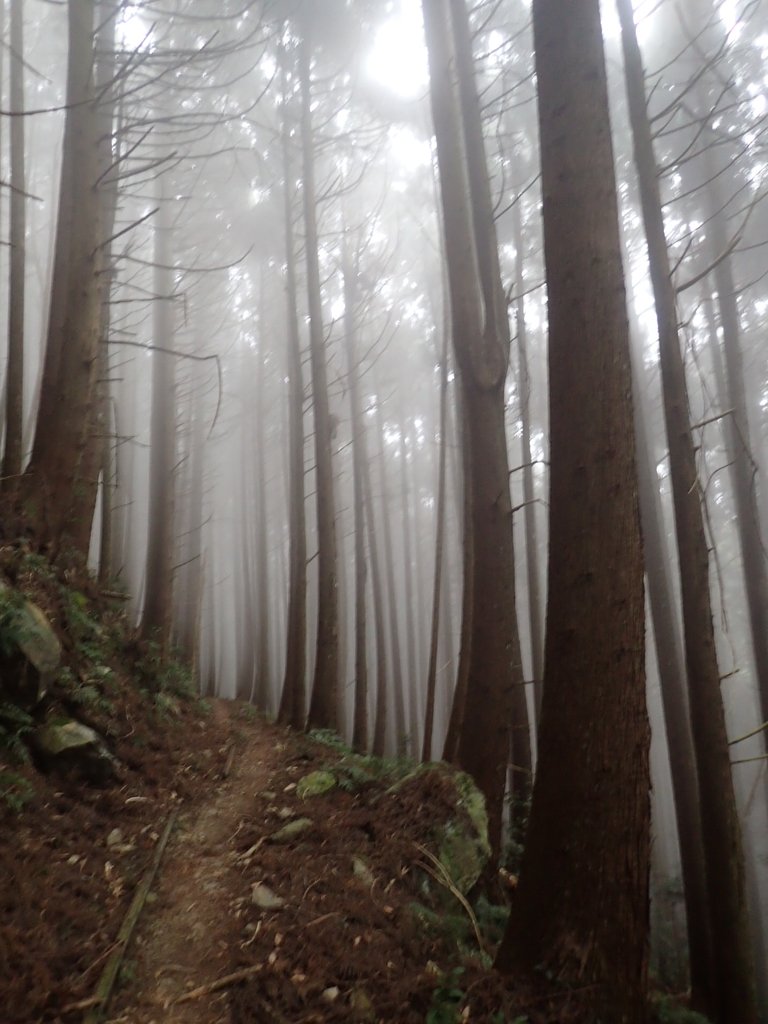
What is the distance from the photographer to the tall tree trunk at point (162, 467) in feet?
37.0

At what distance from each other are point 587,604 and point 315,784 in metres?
4.07

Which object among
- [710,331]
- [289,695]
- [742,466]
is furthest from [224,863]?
[710,331]

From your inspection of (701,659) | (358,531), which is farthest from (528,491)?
(701,659)

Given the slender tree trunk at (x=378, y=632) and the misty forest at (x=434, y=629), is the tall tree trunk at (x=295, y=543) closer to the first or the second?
the misty forest at (x=434, y=629)

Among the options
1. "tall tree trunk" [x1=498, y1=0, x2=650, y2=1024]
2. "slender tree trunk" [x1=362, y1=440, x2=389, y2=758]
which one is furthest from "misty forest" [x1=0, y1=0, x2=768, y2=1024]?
"slender tree trunk" [x1=362, y1=440, x2=389, y2=758]

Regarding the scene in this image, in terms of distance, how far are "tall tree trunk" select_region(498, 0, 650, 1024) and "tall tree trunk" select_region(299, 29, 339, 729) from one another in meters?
7.27

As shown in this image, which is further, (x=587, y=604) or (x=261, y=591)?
(x=261, y=591)

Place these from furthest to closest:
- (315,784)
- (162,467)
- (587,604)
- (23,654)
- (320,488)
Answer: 1. (162,467)
2. (320,488)
3. (315,784)
4. (23,654)
5. (587,604)

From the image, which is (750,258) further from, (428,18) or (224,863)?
(224,863)

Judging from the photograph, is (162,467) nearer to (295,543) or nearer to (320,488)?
(295,543)

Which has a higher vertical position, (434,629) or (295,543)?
(295,543)

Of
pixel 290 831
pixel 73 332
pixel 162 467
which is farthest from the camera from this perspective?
pixel 162 467

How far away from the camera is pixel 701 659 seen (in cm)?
653

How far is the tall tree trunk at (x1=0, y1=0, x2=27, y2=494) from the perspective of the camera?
277 inches
